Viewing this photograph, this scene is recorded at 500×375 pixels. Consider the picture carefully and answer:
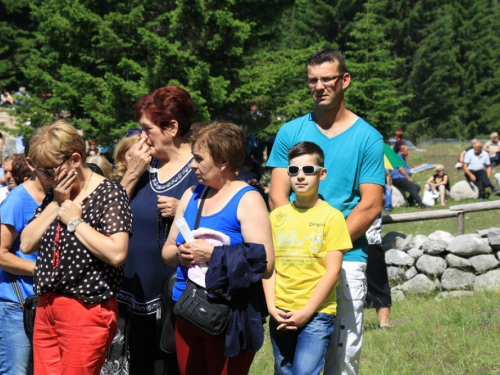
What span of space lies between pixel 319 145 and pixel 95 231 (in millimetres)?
1495

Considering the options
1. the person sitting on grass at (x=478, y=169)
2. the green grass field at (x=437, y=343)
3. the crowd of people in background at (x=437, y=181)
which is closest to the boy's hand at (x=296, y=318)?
the green grass field at (x=437, y=343)

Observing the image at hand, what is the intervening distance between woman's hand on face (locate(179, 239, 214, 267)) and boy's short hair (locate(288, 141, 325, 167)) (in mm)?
847

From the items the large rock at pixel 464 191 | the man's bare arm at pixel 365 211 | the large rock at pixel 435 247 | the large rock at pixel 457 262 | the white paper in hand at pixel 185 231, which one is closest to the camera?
the white paper in hand at pixel 185 231

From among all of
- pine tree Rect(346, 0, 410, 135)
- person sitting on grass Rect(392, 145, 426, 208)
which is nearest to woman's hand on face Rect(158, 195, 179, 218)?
person sitting on grass Rect(392, 145, 426, 208)

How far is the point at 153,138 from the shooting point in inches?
172

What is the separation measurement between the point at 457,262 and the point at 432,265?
35cm

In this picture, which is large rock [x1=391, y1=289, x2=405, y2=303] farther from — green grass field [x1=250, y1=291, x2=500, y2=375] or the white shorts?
the white shorts

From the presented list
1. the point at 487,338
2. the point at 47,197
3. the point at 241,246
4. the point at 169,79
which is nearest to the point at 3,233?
the point at 47,197

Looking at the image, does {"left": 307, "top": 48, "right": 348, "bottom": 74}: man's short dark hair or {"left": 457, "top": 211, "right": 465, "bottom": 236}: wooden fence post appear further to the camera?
{"left": 457, "top": 211, "right": 465, "bottom": 236}: wooden fence post

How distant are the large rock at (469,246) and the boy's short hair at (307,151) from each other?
6.23m

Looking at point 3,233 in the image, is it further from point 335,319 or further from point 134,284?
point 335,319

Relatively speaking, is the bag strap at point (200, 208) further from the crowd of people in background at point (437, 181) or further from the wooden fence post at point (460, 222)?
the crowd of people in background at point (437, 181)

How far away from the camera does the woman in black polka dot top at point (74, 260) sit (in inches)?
146

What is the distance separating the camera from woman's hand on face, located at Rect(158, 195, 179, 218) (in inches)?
166
